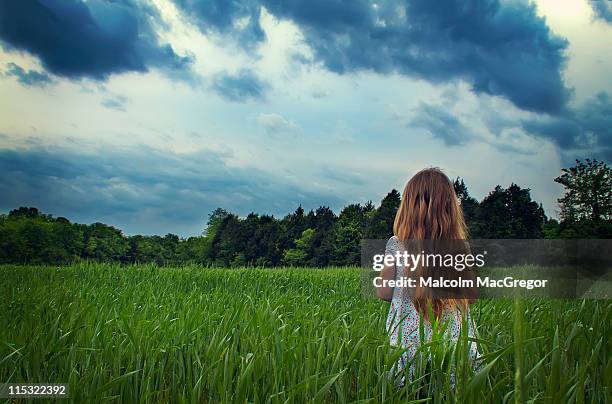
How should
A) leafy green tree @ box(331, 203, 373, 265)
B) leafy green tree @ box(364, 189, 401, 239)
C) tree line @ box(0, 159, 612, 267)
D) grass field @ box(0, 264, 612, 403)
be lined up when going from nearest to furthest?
grass field @ box(0, 264, 612, 403) → tree line @ box(0, 159, 612, 267) → leafy green tree @ box(364, 189, 401, 239) → leafy green tree @ box(331, 203, 373, 265)

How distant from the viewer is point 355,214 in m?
21.9

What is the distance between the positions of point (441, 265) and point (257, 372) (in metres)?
1.30

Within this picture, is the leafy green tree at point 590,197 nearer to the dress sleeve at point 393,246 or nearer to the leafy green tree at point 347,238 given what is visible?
the leafy green tree at point 347,238

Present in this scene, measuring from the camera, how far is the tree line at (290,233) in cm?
1321

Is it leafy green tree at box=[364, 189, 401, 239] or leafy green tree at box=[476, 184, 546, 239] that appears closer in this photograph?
leafy green tree at box=[364, 189, 401, 239]

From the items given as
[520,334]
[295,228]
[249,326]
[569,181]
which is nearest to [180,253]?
[295,228]

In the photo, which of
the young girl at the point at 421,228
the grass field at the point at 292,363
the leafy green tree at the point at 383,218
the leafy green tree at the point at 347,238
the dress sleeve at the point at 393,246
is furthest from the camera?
the leafy green tree at the point at 347,238

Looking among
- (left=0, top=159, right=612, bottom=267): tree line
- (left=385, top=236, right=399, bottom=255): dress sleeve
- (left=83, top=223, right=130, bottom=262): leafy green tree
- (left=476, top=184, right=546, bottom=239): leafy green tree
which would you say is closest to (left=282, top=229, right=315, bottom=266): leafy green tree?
(left=0, top=159, right=612, bottom=267): tree line

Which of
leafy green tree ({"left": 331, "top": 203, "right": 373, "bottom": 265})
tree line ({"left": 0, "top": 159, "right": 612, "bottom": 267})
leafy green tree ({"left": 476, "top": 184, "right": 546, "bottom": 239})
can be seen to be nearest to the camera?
tree line ({"left": 0, "top": 159, "right": 612, "bottom": 267})

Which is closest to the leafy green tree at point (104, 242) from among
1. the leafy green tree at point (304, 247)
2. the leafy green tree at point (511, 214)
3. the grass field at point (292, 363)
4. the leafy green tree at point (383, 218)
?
the leafy green tree at point (304, 247)

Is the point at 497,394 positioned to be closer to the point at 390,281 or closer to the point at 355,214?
the point at 390,281

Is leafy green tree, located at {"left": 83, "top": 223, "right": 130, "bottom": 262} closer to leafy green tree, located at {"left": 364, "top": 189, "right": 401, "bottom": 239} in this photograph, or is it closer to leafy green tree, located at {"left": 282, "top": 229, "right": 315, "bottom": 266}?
leafy green tree, located at {"left": 282, "top": 229, "right": 315, "bottom": 266}

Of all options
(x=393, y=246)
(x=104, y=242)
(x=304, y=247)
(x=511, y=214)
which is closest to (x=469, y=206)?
(x=511, y=214)

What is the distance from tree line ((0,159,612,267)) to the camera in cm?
1321
